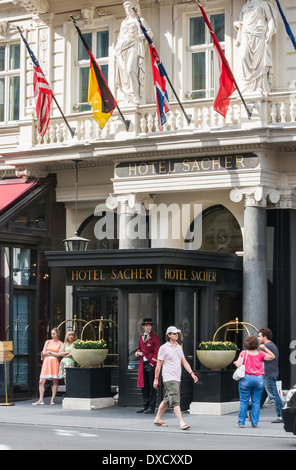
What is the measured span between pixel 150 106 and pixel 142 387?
6618 mm

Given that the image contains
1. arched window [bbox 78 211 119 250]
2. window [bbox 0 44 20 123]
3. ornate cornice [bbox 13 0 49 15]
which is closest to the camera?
ornate cornice [bbox 13 0 49 15]

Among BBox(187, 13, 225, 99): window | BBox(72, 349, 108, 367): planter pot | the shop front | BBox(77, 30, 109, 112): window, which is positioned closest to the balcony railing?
BBox(187, 13, 225, 99): window

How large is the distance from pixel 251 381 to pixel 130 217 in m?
7.12

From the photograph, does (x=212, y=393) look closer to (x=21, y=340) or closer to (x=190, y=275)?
(x=190, y=275)

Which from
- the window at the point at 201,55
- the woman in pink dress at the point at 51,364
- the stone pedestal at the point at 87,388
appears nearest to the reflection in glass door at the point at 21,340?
the woman in pink dress at the point at 51,364

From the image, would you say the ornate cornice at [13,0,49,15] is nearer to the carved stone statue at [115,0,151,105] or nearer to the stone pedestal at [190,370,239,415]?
the carved stone statue at [115,0,151,105]

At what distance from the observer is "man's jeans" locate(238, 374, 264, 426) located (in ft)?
60.0

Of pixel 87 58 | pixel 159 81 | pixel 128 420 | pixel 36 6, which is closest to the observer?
pixel 128 420

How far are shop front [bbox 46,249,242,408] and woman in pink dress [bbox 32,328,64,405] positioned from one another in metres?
1.69

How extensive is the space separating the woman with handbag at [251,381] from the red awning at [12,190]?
825 centimetres

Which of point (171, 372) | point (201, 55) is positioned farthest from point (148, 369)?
point (201, 55)

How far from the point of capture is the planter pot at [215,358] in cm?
2080

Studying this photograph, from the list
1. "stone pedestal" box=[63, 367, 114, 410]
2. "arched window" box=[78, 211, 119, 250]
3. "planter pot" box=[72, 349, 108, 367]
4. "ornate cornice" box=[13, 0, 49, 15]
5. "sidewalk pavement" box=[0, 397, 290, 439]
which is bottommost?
"sidewalk pavement" box=[0, 397, 290, 439]

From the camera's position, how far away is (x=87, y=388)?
21.7 metres
